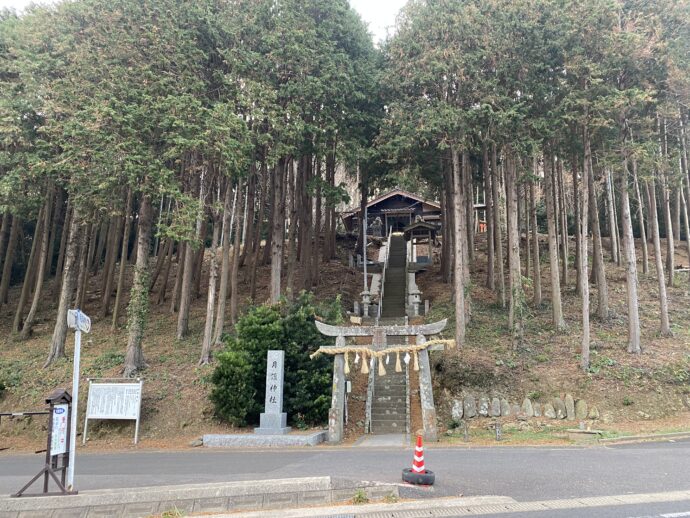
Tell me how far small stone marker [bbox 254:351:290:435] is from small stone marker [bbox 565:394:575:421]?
7.48 metres

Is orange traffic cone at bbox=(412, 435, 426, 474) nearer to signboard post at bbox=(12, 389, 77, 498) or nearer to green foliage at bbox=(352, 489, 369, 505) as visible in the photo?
green foliage at bbox=(352, 489, 369, 505)

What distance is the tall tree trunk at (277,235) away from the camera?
15.9 m

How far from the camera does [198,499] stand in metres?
5.45

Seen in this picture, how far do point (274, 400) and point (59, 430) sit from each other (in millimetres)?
6172

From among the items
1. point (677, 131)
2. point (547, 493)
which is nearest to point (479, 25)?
point (677, 131)

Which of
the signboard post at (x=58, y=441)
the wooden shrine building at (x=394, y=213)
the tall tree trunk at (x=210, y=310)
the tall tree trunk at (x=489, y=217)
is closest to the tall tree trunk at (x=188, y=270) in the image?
the tall tree trunk at (x=210, y=310)

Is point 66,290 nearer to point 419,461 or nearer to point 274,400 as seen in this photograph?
point 274,400

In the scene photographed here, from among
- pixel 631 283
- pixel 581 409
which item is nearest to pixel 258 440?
pixel 581 409

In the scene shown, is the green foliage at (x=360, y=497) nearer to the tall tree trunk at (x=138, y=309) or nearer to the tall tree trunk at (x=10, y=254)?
the tall tree trunk at (x=138, y=309)

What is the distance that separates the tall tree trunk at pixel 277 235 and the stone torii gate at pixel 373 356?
3802 mm

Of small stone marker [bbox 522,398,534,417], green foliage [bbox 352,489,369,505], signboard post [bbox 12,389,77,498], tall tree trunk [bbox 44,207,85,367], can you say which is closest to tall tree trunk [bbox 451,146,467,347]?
small stone marker [bbox 522,398,534,417]

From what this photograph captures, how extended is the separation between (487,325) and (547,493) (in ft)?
36.8

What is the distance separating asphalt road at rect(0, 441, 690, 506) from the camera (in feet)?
20.5

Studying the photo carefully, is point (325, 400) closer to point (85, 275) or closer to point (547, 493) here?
point (547, 493)
